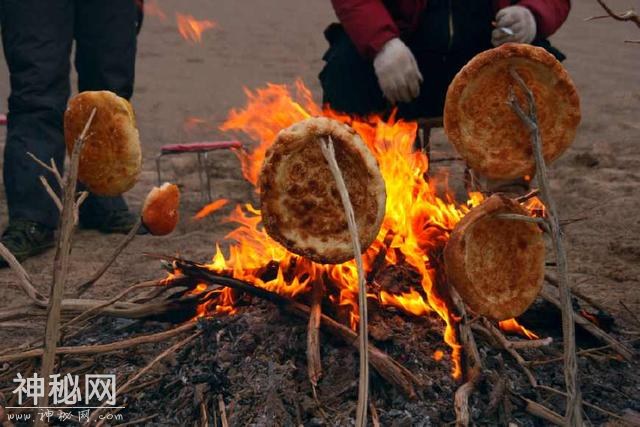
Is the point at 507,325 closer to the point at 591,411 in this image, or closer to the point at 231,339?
the point at 591,411

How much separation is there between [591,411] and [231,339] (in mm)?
1061

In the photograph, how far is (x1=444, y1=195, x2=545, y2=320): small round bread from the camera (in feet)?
6.23

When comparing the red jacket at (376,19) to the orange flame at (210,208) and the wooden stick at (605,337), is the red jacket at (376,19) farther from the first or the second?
the orange flame at (210,208)

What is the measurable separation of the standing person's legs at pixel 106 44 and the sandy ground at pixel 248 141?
68 cm

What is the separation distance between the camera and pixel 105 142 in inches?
77.5

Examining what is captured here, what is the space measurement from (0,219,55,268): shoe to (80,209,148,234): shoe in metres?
0.42

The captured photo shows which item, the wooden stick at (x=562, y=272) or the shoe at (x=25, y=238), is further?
the shoe at (x=25, y=238)

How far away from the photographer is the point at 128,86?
4168 mm

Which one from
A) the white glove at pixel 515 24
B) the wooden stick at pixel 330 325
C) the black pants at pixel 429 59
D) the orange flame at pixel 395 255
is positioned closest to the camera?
the wooden stick at pixel 330 325

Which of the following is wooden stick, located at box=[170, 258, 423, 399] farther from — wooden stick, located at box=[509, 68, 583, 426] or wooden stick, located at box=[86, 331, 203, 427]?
wooden stick, located at box=[509, 68, 583, 426]

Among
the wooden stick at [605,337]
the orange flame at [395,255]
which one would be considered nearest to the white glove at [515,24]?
the orange flame at [395,255]

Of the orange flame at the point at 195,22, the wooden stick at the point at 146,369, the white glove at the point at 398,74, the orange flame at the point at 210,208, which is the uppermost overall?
the orange flame at the point at 195,22

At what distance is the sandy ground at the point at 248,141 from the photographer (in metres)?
3.52

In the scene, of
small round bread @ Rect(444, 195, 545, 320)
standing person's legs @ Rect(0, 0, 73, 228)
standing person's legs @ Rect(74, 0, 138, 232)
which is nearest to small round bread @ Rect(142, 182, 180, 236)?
small round bread @ Rect(444, 195, 545, 320)
